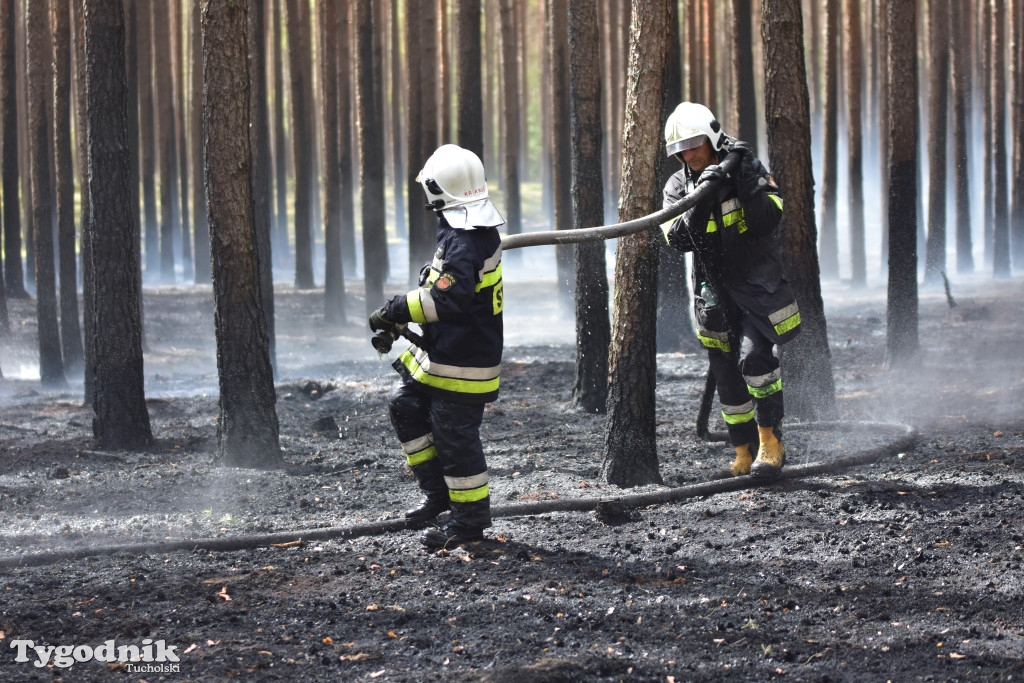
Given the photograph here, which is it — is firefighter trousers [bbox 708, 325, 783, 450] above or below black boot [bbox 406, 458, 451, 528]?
above

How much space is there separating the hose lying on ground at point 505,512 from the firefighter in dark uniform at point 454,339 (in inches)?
20.3

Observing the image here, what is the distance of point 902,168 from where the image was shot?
11.2m

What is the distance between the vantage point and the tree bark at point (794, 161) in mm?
8117

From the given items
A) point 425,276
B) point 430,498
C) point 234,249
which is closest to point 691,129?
point 425,276

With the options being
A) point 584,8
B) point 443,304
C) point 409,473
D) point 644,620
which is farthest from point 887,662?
point 584,8

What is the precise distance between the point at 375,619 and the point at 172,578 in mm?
1160

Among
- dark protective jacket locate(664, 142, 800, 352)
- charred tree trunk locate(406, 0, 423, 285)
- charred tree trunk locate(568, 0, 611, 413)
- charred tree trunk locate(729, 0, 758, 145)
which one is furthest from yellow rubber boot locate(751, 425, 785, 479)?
charred tree trunk locate(406, 0, 423, 285)

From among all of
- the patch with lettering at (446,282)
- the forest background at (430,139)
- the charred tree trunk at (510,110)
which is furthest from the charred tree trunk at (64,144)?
the charred tree trunk at (510,110)

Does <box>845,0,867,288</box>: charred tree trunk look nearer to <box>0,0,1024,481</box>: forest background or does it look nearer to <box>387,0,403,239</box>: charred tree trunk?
<box>0,0,1024,481</box>: forest background

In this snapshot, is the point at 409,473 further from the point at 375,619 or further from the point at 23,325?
the point at 23,325

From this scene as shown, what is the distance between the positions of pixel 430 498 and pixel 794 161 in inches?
169

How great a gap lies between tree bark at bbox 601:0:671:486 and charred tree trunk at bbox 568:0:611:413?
2.04 metres

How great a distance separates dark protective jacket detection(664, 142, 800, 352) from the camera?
19.6 ft

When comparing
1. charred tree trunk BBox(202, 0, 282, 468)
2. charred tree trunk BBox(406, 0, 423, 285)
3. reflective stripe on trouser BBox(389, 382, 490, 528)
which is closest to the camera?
reflective stripe on trouser BBox(389, 382, 490, 528)
